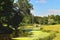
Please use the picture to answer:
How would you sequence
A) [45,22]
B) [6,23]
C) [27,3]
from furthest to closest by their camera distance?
[45,22] → [27,3] → [6,23]

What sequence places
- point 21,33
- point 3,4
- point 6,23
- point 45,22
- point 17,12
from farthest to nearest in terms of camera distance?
point 45,22
point 21,33
point 17,12
point 6,23
point 3,4

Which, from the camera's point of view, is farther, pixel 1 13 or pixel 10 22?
pixel 10 22

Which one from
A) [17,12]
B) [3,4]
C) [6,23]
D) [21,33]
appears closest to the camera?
[3,4]

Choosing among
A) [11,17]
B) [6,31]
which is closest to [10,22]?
[11,17]

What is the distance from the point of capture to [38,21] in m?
103

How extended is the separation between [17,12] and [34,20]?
221ft

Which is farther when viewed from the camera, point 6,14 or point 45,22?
point 45,22

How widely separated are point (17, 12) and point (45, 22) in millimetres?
65880

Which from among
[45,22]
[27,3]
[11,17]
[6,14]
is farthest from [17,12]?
[45,22]

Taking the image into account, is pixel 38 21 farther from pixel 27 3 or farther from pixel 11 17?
pixel 11 17

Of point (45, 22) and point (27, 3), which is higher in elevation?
point (27, 3)

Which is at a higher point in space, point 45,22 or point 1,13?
point 1,13

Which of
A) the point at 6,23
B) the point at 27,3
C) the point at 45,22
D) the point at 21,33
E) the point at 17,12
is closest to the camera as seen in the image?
the point at 6,23

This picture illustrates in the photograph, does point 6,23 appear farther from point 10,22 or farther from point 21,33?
point 21,33
